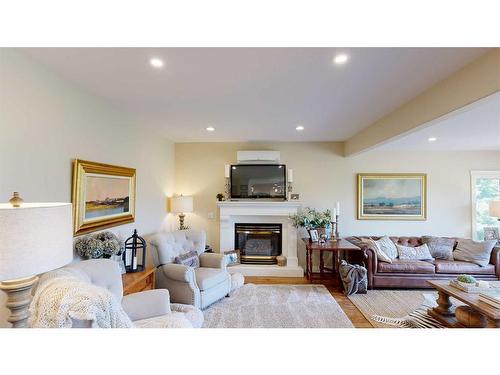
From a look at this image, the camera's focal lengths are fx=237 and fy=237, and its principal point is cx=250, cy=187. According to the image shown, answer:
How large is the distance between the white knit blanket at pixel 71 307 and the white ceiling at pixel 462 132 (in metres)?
2.56

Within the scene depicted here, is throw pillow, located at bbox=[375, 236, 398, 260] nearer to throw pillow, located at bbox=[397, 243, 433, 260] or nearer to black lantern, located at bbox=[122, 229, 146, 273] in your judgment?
throw pillow, located at bbox=[397, 243, 433, 260]

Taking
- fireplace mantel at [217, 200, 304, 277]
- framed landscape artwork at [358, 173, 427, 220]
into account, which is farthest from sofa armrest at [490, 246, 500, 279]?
fireplace mantel at [217, 200, 304, 277]

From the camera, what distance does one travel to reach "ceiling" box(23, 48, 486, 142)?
1.60 metres

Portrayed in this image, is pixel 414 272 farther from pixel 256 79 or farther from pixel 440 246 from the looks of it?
pixel 256 79

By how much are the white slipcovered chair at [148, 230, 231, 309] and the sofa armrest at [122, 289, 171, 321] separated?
750 millimetres

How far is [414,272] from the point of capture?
11.9ft

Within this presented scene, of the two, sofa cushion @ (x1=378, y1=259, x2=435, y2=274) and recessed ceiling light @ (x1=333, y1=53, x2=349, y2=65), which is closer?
recessed ceiling light @ (x1=333, y1=53, x2=349, y2=65)

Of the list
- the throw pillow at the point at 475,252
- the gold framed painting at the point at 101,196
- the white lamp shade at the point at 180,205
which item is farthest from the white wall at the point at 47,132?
the throw pillow at the point at 475,252
